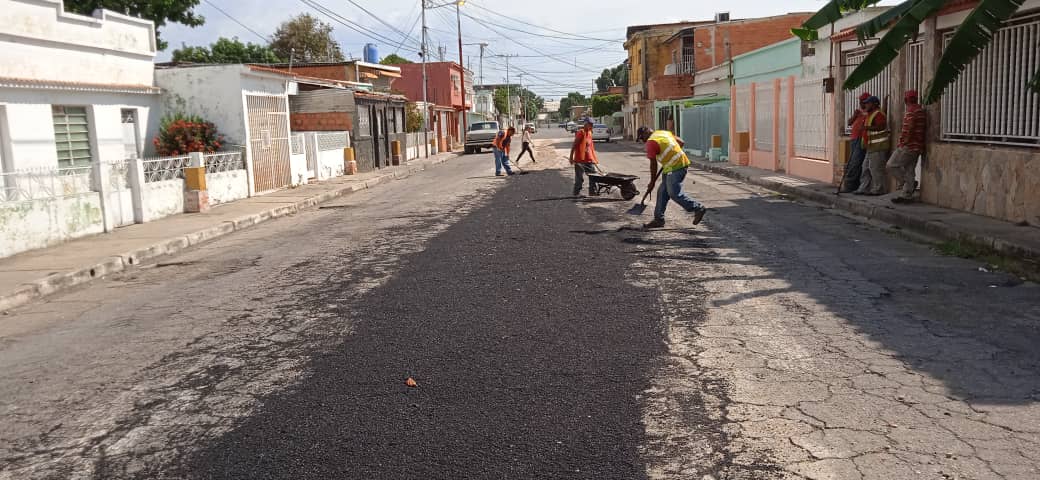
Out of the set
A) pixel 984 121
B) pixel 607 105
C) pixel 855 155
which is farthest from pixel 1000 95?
pixel 607 105

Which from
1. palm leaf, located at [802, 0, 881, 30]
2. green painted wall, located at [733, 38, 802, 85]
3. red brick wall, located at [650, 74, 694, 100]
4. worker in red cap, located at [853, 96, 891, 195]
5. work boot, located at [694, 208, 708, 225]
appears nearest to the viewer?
work boot, located at [694, 208, 708, 225]

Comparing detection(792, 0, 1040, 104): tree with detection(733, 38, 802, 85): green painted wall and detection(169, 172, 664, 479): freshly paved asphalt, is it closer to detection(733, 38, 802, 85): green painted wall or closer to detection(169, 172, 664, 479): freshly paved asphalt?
detection(169, 172, 664, 479): freshly paved asphalt

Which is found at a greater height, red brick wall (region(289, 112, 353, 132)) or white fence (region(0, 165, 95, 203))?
red brick wall (region(289, 112, 353, 132))

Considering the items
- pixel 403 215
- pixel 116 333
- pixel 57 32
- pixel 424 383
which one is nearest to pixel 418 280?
pixel 116 333

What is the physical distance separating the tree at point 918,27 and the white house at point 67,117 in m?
11.7

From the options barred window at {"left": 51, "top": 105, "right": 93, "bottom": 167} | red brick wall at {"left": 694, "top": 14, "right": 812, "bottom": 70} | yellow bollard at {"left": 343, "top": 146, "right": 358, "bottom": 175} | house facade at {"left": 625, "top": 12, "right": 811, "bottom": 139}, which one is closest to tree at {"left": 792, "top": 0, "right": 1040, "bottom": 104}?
barred window at {"left": 51, "top": 105, "right": 93, "bottom": 167}

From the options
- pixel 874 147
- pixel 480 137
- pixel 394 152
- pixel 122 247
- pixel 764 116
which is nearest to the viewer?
pixel 122 247

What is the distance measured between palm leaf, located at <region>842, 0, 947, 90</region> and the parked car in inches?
1520

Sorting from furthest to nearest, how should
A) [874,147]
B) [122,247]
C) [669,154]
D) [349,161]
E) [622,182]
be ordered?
[349,161]
[622,182]
[874,147]
[122,247]
[669,154]

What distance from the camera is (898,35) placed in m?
10.6

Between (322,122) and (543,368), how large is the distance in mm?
25330

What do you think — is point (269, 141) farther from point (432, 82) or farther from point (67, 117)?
point (432, 82)

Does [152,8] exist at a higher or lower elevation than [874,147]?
higher

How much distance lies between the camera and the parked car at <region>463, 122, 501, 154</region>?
162ft
